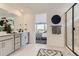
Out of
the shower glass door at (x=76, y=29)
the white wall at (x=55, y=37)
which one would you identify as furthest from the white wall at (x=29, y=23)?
the shower glass door at (x=76, y=29)

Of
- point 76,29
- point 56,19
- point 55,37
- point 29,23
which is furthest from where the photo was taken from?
point 29,23

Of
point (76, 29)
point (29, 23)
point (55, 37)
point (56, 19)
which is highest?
point (56, 19)

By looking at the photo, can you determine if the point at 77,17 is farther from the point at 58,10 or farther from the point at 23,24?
the point at 23,24

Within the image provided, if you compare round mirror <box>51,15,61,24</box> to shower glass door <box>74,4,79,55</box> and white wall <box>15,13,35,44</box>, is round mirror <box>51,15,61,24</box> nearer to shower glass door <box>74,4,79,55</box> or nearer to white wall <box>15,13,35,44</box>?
white wall <box>15,13,35,44</box>

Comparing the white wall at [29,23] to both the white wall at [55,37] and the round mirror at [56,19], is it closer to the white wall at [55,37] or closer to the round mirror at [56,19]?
the white wall at [55,37]

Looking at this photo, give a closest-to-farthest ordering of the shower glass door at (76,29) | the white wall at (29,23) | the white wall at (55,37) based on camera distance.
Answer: the shower glass door at (76,29) → the white wall at (55,37) → the white wall at (29,23)

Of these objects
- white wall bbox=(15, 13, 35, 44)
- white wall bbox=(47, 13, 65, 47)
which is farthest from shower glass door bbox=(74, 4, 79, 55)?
white wall bbox=(15, 13, 35, 44)

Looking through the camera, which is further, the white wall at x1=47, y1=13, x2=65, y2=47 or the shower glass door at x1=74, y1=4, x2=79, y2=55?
the white wall at x1=47, y1=13, x2=65, y2=47

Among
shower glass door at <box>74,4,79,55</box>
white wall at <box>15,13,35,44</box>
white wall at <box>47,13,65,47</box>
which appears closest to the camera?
shower glass door at <box>74,4,79,55</box>

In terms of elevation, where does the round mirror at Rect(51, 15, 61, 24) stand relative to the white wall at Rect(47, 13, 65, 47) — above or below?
above

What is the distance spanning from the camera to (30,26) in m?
7.15

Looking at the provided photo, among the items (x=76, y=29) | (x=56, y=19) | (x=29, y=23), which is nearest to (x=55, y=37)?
(x=56, y=19)

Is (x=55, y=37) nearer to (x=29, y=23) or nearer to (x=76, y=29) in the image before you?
(x=29, y=23)

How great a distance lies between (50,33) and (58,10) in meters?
1.37
